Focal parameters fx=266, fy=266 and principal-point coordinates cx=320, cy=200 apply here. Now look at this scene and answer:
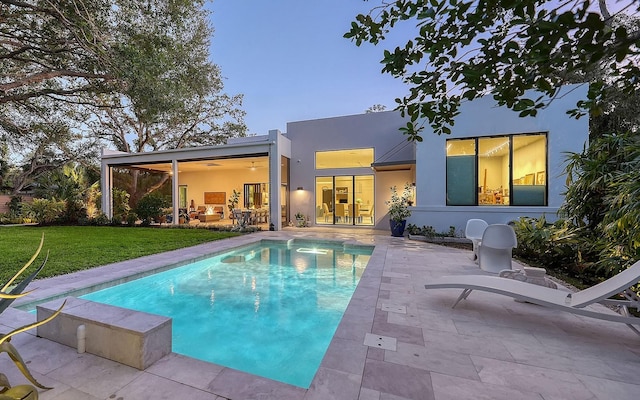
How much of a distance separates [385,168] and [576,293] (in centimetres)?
902

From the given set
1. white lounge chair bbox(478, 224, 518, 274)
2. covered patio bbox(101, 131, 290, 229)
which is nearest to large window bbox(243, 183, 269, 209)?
covered patio bbox(101, 131, 290, 229)

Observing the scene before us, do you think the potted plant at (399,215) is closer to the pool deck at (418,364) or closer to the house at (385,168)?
the house at (385,168)

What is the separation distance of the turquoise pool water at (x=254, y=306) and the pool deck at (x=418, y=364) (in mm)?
615

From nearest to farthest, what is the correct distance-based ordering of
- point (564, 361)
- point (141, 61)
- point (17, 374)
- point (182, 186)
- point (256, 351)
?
point (17, 374) < point (564, 361) < point (256, 351) < point (141, 61) < point (182, 186)

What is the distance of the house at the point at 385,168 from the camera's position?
8.59 meters

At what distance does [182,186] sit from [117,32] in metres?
13.4

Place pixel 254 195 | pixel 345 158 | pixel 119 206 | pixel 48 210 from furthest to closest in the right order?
1. pixel 254 195
2. pixel 119 206
3. pixel 48 210
4. pixel 345 158

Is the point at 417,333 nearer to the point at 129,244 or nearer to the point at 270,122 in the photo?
the point at 129,244

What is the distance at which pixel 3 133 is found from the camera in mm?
14234

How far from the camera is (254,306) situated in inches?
168

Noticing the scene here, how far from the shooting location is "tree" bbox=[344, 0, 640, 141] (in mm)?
1085

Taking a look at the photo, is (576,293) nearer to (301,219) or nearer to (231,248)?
(231,248)

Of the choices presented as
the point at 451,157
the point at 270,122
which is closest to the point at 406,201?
the point at 451,157

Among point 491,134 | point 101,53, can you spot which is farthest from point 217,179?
point 491,134
